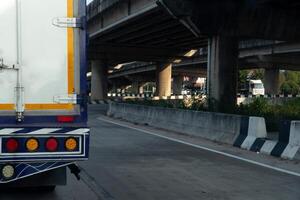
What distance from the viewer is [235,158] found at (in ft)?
42.0

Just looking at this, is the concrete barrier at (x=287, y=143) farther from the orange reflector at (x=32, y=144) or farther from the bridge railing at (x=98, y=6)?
the bridge railing at (x=98, y=6)

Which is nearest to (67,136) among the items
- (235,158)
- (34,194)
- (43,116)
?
(43,116)

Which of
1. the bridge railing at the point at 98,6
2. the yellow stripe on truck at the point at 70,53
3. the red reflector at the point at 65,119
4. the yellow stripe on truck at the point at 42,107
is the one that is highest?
the bridge railing at the point at 98,6

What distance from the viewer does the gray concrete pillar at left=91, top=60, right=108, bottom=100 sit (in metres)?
57.9

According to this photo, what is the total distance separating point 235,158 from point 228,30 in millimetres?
12355

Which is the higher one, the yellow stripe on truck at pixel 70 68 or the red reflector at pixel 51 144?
the yellow stripe on truck at pixel 70 68

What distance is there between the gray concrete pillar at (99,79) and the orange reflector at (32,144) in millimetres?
51521

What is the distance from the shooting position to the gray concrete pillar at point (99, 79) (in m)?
57.9

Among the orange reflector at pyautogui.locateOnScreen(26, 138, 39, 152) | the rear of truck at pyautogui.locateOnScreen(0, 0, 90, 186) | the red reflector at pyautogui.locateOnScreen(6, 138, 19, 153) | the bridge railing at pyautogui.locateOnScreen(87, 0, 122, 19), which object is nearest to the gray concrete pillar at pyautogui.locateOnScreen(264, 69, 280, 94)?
the bridge railing at pyautogui.locateOnScreen(87, 0, 122, 19)

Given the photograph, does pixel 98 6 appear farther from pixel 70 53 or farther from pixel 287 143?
pixel 70 53

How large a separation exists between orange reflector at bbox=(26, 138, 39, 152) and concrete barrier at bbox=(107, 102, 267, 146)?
8.95 metres

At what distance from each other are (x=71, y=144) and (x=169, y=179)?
3880 mm

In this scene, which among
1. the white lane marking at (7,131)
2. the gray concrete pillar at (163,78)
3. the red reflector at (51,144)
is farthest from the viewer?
the gray concrete pillar at (163,78)

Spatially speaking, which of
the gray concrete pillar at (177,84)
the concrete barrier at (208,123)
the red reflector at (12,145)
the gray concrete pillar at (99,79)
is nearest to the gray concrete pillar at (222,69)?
the concrete barrier at (208,123)
